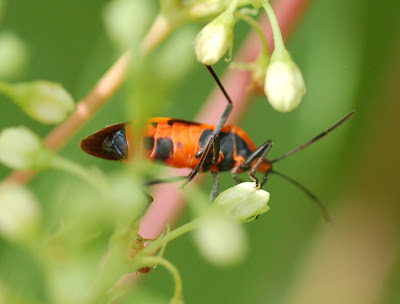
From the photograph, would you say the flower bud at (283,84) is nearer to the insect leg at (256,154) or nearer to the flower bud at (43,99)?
the flower bud at (43,99)

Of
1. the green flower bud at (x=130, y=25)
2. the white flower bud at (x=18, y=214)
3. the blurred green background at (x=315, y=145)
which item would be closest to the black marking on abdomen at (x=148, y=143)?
the blurred green background at (x=315, y=145)

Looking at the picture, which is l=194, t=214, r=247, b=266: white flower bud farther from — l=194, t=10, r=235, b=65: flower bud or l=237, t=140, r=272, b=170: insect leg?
l=237, t=140, r=272, b=170: insect leg

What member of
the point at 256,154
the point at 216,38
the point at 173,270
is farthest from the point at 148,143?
the point at 173,270

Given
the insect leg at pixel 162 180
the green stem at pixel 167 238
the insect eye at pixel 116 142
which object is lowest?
the insect leg at pixel 162 180

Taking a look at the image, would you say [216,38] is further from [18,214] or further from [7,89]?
[18,214]

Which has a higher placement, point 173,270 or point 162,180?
point 173,270

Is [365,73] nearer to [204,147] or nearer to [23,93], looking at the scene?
[204,147]
